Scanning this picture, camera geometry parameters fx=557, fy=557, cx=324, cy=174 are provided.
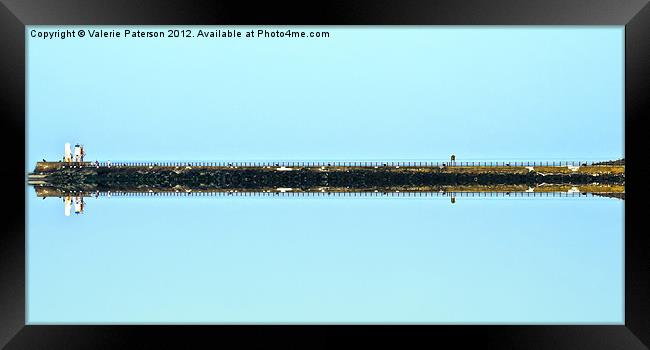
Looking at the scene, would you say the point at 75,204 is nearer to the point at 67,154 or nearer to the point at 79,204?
the point at 79,204

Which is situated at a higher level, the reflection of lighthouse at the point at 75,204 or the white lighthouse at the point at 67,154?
the white lighthouse at the point at 67,154

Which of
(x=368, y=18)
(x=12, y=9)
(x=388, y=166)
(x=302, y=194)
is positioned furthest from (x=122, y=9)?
Answer: (x=388, y=166)

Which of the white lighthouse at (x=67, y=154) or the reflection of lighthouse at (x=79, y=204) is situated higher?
the white lighthouse at (x=67, y=154)

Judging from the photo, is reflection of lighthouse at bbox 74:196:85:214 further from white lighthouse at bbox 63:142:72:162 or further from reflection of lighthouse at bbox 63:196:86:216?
white lighthouse at bbox 63:142:72:162

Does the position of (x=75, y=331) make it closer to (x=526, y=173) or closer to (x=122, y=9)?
(x=122, y=9)

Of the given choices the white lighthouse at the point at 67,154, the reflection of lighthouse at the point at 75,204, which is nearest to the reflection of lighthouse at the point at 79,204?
the reflection of lighthouse at the point at 75,204

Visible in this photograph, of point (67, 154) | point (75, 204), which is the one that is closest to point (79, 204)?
point (75, 204)

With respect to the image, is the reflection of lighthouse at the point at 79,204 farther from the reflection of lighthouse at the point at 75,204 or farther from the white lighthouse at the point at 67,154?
the white lighthouse at the point at 67,154

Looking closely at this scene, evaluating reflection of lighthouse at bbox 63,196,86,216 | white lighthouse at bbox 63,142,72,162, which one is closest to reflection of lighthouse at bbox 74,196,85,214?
reflection of lighthouse at bbox 63,196,86,216

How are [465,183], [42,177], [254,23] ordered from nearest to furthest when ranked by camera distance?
[254,23], [42,177], [465,183]

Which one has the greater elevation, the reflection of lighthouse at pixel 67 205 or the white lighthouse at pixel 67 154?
the white lighthouse at pixel 67 154

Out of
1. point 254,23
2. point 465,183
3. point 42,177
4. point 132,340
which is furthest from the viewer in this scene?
point 465,183
